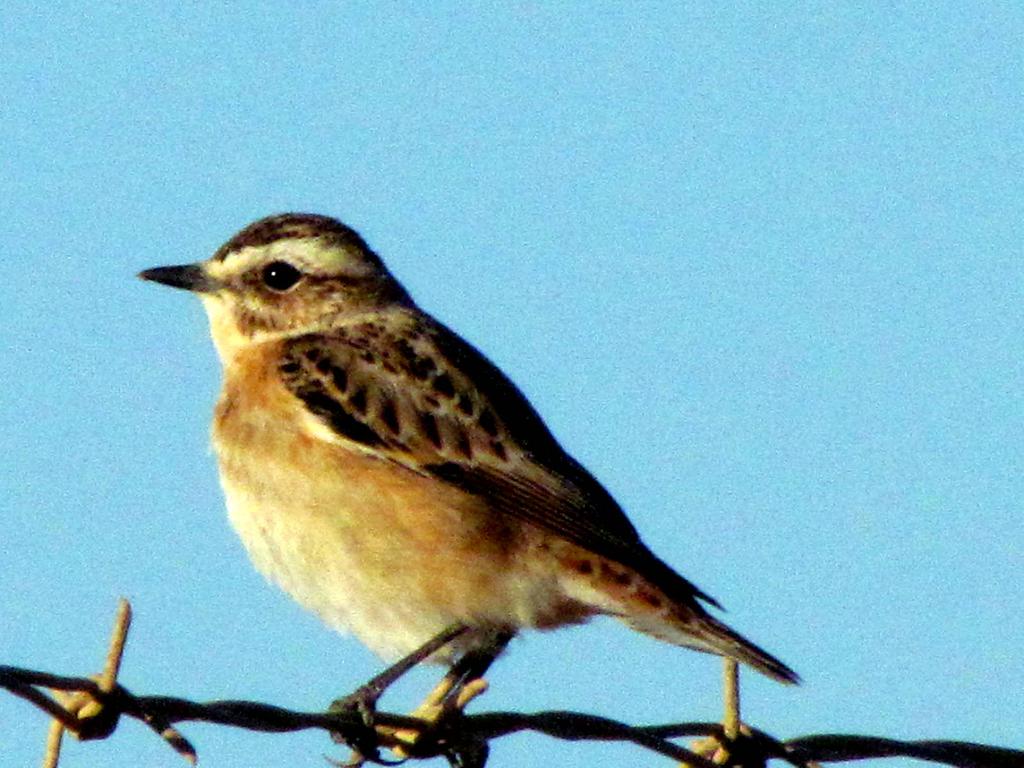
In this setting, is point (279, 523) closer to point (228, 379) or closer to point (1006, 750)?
point (228, 379)

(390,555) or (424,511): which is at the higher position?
(424,511)

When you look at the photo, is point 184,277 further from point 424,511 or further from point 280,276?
point 424,511

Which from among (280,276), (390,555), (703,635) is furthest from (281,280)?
(703,635)

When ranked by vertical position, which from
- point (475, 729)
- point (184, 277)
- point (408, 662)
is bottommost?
point (475, 729)

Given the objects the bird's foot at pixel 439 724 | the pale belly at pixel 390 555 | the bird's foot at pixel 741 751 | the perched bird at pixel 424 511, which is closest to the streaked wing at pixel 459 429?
the perched bird at pixel 424 511

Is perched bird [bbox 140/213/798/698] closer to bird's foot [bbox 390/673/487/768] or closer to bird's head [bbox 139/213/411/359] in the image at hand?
bird's head [bbox 139/213/411/359]

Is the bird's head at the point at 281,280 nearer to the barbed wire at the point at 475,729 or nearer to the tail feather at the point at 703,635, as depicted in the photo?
the tail feather at the point at 703,635

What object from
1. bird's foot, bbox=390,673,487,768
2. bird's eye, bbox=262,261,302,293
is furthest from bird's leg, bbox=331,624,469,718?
bird's eye, bbox=262,261,302,293
